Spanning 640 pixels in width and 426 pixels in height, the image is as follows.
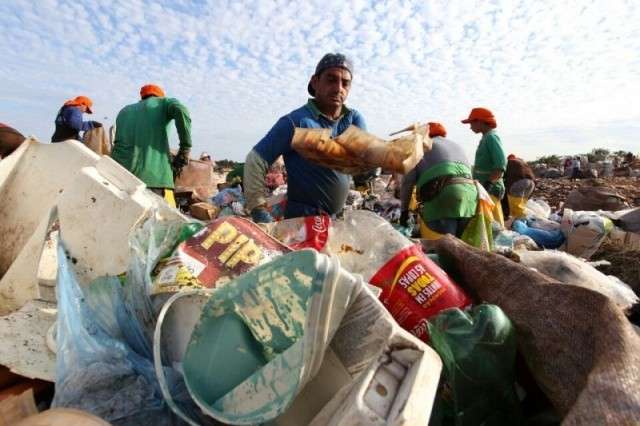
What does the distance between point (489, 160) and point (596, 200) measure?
2.97 m

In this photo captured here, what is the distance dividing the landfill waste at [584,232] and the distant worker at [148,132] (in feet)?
12.2

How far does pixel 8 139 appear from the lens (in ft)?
11.4

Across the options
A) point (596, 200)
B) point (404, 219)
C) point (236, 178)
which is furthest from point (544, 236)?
point (236, 178)

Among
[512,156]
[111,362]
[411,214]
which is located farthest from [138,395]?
[512,156]

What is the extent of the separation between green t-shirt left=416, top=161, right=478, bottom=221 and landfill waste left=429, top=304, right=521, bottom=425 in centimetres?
202

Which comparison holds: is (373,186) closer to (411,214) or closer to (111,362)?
(411,214)

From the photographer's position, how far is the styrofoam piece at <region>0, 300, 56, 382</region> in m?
1.19

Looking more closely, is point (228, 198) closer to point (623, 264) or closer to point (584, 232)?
point (584, 232)

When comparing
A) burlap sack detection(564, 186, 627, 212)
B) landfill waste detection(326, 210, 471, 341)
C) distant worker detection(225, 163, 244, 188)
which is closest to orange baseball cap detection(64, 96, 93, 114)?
distant worker detection(225, 163, 244, 188)

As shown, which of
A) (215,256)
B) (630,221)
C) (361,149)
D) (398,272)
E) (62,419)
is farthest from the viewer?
(630,221)

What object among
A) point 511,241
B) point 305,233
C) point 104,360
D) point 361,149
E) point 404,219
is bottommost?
point 511,241

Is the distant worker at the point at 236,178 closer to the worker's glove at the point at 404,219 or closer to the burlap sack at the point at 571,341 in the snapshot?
the worker's glove at the point at 404,219

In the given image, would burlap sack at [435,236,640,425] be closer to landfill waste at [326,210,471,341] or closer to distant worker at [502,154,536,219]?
landfill waste at [326,210,471,341]

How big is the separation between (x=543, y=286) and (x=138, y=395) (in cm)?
103
